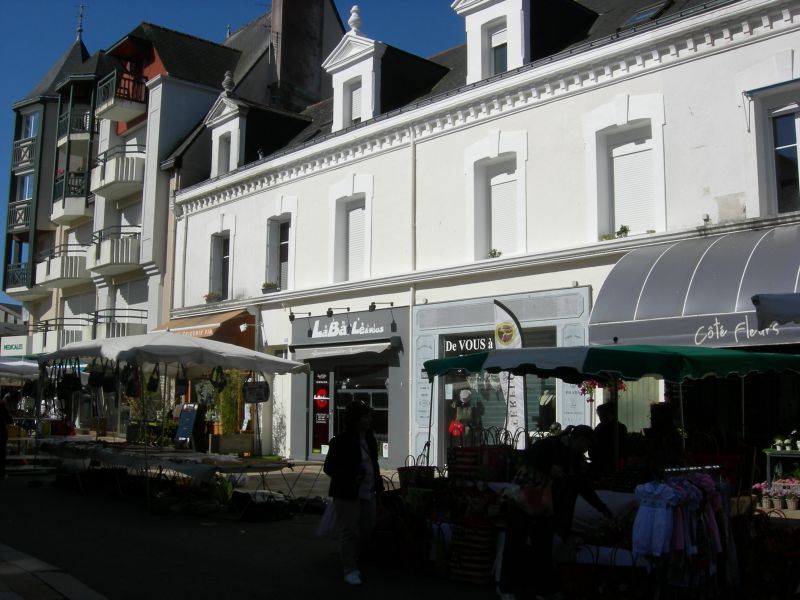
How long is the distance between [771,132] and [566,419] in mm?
5592

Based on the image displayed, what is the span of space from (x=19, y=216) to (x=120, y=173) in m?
11.3

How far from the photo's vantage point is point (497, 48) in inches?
649

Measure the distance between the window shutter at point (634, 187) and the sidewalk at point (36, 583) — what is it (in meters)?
10.0

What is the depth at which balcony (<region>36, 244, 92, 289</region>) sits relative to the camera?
101ft

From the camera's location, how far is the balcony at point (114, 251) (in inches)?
1036

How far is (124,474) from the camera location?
1381cm

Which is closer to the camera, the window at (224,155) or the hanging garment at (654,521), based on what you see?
the hanging garment at (654,521)

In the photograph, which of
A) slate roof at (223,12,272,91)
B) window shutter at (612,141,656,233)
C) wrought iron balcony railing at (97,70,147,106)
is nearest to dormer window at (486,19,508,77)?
window shutter at (612,141,656,233)

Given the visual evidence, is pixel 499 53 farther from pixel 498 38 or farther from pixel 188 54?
pixel 188 54

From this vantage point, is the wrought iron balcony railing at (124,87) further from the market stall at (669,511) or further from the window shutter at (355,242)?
the market stall at (669,511)

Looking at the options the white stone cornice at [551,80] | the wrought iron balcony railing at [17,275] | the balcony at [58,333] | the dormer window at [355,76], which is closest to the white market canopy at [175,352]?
the white stone cornice at [551,80]

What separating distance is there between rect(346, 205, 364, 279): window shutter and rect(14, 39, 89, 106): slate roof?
23.0 meters

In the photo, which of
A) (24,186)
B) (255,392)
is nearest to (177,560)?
(255,392)

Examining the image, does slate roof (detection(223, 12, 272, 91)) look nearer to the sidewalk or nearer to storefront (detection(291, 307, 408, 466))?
storefront (detection(291, 307, 408, 466))
